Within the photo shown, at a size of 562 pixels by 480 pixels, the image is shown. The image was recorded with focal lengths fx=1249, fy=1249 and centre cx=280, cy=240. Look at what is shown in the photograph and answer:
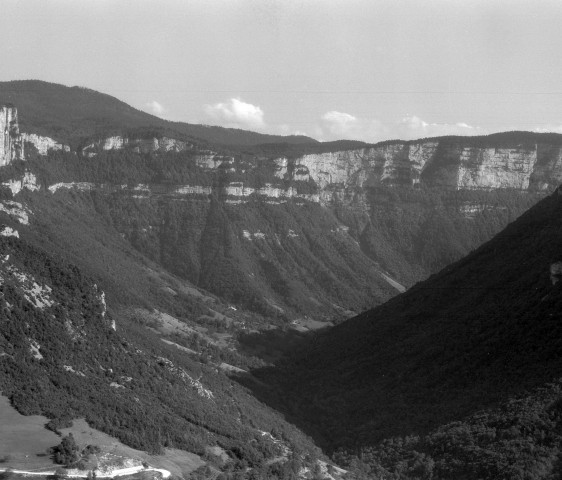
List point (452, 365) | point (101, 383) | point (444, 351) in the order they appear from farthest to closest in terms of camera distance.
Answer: point (444, 351) < point (452, 365) < point (101, 383)

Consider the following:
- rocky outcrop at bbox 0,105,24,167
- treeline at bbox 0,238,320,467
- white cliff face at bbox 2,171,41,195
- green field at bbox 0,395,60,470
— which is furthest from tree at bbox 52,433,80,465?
rocky outcrop at bbox 0,105,24,167

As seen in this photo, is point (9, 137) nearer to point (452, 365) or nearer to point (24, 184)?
point (24, 184)

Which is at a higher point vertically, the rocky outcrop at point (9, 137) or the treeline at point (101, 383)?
the rocky outcrop at point (9, 137)

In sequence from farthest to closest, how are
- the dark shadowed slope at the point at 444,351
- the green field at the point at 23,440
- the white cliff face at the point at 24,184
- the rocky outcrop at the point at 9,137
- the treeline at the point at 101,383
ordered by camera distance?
the rocky outcrop at the point at 9,137 → the white cliff face at the point at 24,184 → the dark shadowed slope at the point at 444,351 → the treeline at the point at 101,383 → the green field at the point at 23,440

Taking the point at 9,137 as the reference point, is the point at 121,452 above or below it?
below

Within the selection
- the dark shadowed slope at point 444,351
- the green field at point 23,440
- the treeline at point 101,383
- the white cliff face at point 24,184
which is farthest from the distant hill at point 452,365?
the white cliff face at point 24,184

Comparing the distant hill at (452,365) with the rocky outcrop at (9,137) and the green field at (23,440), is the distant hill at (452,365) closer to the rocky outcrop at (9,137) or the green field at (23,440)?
the green field at (23,440)

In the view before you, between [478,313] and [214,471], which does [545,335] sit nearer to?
[478,313]

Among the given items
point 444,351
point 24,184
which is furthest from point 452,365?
point 24,184
